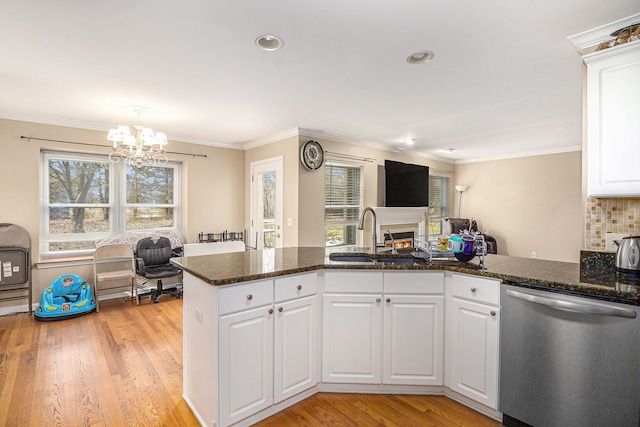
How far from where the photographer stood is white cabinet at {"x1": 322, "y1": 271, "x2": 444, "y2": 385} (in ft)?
7.27

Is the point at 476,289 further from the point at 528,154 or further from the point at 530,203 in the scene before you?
the point at 528,154

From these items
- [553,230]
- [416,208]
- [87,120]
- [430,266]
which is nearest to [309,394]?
[430,266]

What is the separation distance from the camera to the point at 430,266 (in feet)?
7.18

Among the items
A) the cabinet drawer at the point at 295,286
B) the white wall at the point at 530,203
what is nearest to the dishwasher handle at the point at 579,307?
the cabinet drawer at the point at 295,286

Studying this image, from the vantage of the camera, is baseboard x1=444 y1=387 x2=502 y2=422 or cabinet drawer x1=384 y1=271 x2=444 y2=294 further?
cabinet drawer x1=384 y1=271 x2=444 y2=294

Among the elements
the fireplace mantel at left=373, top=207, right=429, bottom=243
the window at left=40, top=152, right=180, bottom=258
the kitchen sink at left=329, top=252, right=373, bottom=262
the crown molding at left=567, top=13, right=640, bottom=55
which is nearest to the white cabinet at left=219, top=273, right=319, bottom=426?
the kitchen sink at left=329, top=252, right=373, bottom=262

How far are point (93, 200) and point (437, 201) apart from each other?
662 centimetres

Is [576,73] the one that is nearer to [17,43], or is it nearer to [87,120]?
[17,43]

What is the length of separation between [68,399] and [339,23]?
10.1 feet

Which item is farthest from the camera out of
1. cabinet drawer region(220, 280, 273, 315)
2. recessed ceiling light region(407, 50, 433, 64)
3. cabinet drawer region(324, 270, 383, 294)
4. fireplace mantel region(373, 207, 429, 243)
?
fireplace mantel region(373, 207, 429, 243)

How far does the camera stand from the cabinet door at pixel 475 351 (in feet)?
6.47

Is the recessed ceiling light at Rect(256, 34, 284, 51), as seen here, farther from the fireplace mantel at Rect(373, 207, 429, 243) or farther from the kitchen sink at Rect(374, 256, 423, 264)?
the fireplace mantel at Rect(373, 207, 429, 243)

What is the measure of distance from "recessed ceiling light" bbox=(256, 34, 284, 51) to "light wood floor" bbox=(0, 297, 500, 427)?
245cm

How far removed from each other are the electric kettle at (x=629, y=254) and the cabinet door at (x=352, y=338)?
1450mm
